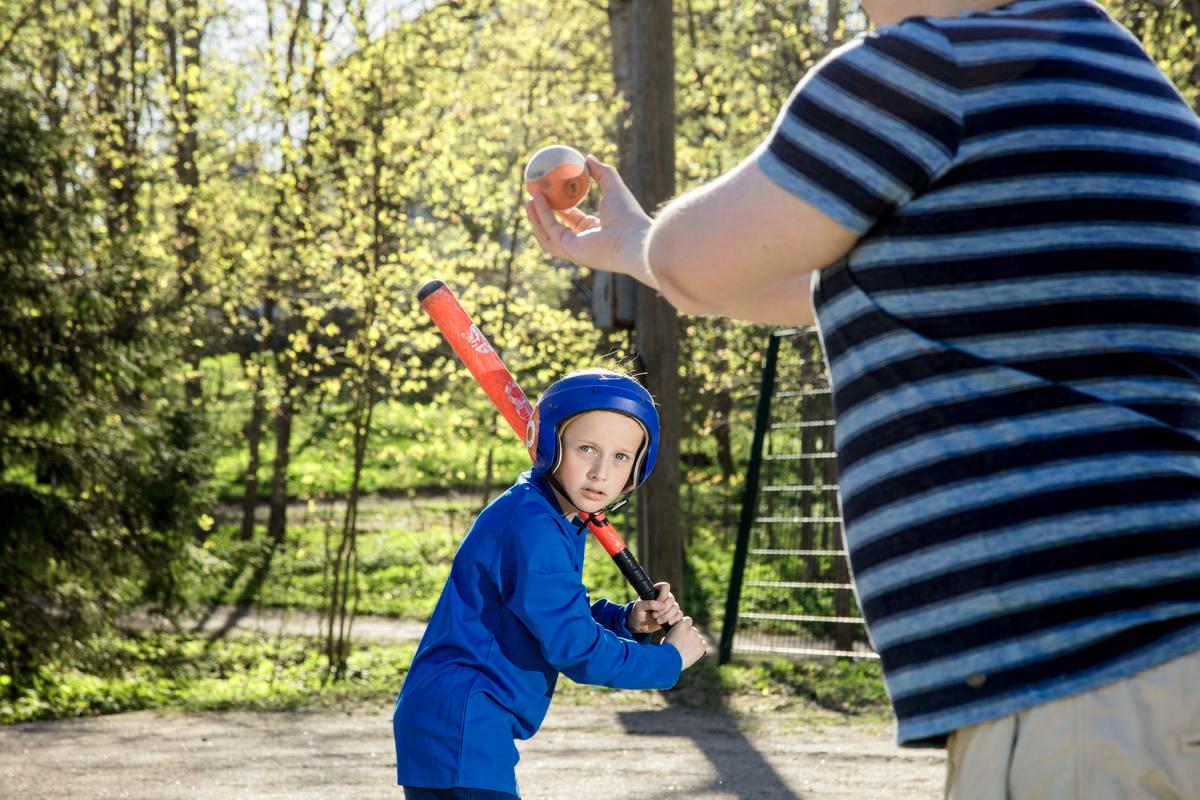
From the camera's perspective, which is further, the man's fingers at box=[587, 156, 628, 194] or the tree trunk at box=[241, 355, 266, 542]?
the tree trunk at box=[241, 355, 266, 542]

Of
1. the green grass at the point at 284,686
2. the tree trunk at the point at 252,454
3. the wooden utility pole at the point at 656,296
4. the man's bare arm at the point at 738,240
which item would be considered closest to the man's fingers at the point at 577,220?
the man's bare arm at the point at 738,240

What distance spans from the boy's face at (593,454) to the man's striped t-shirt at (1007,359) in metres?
1.39

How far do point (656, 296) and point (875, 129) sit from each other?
7279 mm

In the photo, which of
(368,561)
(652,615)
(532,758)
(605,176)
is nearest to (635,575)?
(652,615)

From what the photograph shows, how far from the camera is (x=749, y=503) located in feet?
27.0

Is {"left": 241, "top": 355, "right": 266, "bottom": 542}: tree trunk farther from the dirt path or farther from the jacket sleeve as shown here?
the jacket sleeve

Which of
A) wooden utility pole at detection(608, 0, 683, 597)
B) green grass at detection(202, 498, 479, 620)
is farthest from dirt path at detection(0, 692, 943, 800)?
green grass at detection(202, 498, 479, 620)

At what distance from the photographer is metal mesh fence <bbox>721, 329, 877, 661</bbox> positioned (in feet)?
27.0

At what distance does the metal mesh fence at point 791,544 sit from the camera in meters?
8.23

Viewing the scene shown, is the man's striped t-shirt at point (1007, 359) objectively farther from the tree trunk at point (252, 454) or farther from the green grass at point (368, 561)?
the tree trunk at point (252, 454)

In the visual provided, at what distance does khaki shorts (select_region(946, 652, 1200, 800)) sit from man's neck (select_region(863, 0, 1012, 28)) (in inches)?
26.1

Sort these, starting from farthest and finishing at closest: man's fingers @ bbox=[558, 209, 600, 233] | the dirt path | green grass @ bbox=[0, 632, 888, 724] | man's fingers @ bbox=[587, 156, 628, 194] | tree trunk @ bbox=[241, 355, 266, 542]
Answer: tree trunk @ bbox=[241, 355, 266, 542], green grass @ bbox=[0, 632, 888, 724], the dirt path, man's fingers @ bbox=[558, 209, 600, 233], man's fingers @ bbox=[587, 156, 628, 194]

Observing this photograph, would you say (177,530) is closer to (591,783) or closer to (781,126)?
(591,783)

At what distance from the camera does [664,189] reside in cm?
870
